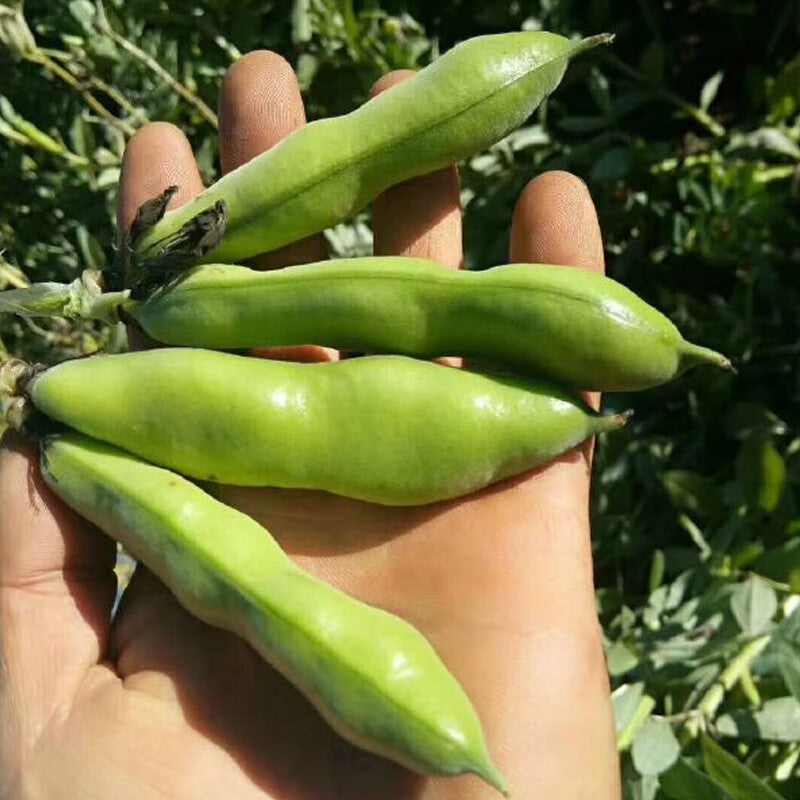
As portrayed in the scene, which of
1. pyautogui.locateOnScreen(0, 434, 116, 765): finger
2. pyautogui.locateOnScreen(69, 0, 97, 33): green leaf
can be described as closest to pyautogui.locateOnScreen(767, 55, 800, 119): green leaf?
pyautogui.locateOnScreen(69, 0, 97, 33): green leaf

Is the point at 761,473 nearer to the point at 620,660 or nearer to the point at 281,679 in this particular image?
the point at 620,660

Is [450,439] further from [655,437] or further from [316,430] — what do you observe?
[655,437]

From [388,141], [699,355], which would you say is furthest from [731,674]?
[388,141]

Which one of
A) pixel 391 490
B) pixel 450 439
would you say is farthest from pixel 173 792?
pixel 450 439

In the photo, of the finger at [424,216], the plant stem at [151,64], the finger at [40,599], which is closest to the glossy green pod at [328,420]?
the finger at [40,599]

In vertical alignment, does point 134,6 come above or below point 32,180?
above

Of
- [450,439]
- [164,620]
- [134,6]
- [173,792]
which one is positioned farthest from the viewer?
[134,6]
